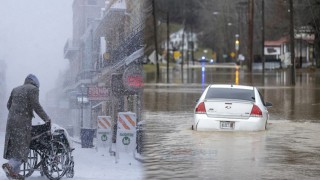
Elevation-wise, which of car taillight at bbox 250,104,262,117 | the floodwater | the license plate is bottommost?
the floodwater

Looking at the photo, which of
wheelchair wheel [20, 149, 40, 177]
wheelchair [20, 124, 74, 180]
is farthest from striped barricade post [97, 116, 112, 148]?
wheelchair wheel [20, 149, 40, 177]

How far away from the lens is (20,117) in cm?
891

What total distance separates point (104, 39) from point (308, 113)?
15706mm

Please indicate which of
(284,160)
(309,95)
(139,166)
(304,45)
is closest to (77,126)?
(139,166)

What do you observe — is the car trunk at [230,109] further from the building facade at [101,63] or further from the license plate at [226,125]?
the building facade at [101,63]

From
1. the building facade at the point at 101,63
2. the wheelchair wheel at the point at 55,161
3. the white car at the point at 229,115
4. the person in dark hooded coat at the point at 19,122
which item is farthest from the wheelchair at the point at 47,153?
the white car at the point at 229,115

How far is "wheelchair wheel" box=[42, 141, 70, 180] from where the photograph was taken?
9.14 m

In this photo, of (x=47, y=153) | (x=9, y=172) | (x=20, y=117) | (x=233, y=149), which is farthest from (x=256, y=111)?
(x=9, y=172)

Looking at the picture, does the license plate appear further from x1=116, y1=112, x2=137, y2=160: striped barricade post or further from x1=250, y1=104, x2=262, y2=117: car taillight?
x1=116, y1=112, x2=137, y2=160: striped barricade post

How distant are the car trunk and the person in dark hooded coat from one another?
325 inches

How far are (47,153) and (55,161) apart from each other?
16 centimetres

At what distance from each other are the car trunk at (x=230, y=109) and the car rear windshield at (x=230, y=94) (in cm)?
48

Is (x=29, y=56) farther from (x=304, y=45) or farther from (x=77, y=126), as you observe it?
(x=304, y=45)

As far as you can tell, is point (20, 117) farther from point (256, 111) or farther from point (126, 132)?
point (256, 111)
